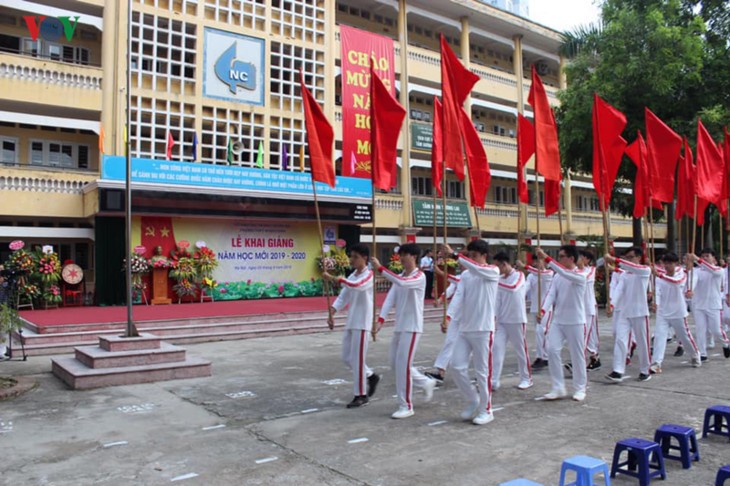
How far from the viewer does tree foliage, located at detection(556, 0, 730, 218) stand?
16.2 metres

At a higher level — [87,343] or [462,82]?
[462,82]

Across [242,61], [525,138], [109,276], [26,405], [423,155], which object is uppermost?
[242,61]

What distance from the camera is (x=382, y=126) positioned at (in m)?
7.03

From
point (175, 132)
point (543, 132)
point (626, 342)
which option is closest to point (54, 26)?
point (175, 132)

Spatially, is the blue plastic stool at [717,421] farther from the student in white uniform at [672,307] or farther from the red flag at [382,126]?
the red flag at [382,126]

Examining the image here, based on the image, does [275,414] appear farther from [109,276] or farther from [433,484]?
[109,276]

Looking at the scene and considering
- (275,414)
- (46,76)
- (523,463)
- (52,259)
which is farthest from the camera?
(46,76)

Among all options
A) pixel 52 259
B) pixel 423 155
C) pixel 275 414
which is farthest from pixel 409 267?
pixel 423 155

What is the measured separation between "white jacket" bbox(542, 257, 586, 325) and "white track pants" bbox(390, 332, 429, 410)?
68.4 inches

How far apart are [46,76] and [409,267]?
1477 cm

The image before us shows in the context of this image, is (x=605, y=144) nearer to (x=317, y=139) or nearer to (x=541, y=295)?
(x=541, y=295)

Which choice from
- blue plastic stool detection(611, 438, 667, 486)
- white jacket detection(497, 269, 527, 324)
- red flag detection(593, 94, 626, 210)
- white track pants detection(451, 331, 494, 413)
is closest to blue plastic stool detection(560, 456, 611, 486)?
blue plastic stool detection(611, 438, 667, 486)

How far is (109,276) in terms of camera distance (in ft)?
51.0

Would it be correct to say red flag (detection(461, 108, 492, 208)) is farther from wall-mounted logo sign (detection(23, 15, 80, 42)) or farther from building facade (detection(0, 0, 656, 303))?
wall-mounted logo sign (detection(23, 15, 80, 42))
